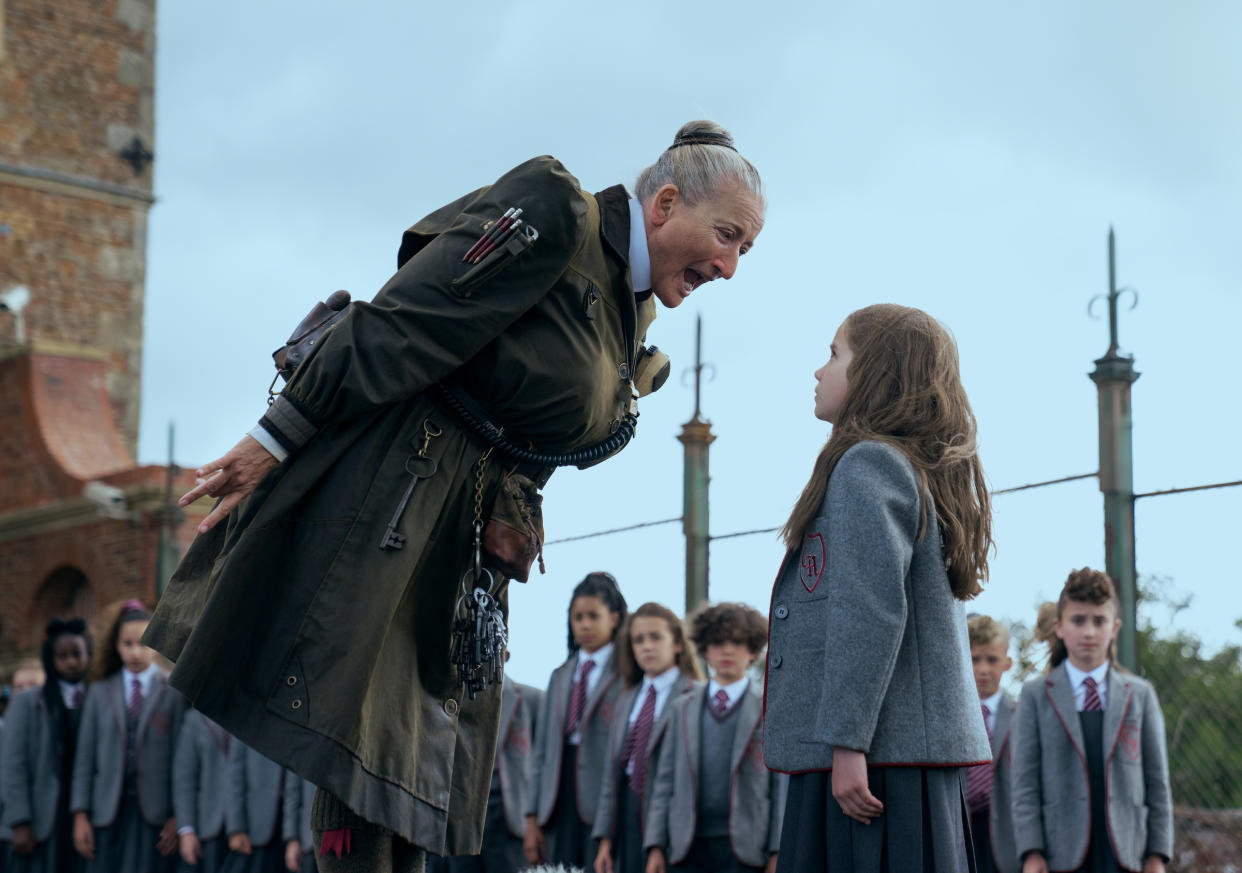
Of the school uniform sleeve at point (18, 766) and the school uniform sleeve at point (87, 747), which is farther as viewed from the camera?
the school uniform sleeve at point (18, 766)

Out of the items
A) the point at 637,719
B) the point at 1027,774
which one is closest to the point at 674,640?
the point at 637,719

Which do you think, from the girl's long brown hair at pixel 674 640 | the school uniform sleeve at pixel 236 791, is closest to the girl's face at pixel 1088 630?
the girl's long brown hair at pixel 674 640

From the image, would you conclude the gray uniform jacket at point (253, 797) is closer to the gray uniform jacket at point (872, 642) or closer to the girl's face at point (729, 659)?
the girl's face at point (729, 659)

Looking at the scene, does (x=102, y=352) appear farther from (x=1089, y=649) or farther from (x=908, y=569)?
(x=908, y=569)

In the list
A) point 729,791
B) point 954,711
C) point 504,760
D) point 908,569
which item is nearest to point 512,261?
→ point 908,569

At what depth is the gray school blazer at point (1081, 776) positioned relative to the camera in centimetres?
688

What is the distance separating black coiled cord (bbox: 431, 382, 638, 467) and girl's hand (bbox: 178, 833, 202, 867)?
741 centimetres

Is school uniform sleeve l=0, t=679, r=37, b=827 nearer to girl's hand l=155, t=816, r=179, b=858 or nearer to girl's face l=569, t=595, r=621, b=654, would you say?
girl's hand l=155, t=816, r=179, b=858

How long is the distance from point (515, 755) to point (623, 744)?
1.07 meters

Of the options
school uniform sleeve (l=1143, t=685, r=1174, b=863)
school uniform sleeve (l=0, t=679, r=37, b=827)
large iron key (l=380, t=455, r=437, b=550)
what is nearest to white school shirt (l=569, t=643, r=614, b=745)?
school uniform sleeve (l=1143, t=685, r=1174, b=863)

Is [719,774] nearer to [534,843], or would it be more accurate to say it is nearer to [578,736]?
[578,736]

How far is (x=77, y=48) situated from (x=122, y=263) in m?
2.90

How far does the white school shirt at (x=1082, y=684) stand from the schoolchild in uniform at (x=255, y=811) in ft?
15.9

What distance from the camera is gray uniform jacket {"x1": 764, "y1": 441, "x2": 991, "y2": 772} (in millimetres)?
3527
